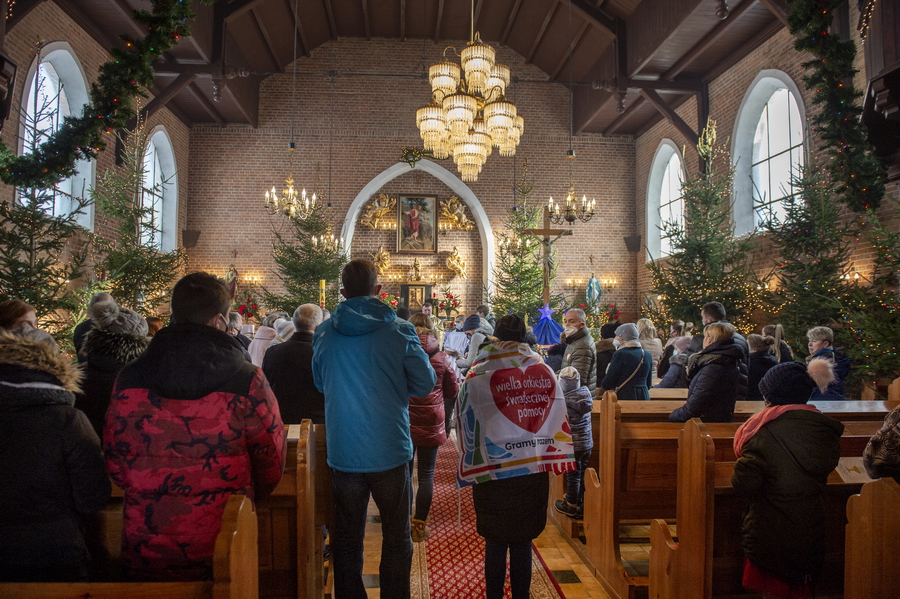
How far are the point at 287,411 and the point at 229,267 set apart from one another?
1031 cm

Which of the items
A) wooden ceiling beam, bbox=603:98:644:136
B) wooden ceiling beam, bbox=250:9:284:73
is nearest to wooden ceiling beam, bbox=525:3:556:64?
wooden ceiling beam, bbox=603:98:644:136

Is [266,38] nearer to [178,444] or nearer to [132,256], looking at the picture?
[132,256]

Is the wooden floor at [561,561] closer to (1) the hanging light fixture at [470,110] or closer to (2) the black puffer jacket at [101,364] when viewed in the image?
(2) the black puffer jacket at [101,364]

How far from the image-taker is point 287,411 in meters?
3.22

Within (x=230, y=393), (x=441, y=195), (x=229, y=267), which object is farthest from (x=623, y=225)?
(x=230, y=393)

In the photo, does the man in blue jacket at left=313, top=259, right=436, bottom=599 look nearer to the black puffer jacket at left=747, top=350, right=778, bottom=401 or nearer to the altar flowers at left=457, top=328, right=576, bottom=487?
the altar flowers at left=457, top=328, right=576, bottom=487

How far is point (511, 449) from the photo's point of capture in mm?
2346

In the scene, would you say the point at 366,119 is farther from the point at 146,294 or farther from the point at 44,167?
the point at 44,167

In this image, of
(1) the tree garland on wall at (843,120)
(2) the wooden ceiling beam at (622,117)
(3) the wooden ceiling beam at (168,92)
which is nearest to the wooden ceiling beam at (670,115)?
(2) the wooden ceiling beam at (622,117)

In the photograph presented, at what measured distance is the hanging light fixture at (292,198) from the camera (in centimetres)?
1024

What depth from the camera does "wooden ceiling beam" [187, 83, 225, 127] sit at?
35.5ft

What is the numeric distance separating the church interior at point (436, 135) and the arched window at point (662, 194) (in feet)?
0.15

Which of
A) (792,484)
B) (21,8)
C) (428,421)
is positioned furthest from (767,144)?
(21,8)

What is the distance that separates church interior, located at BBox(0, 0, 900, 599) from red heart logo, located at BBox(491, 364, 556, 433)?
5.73 meters
